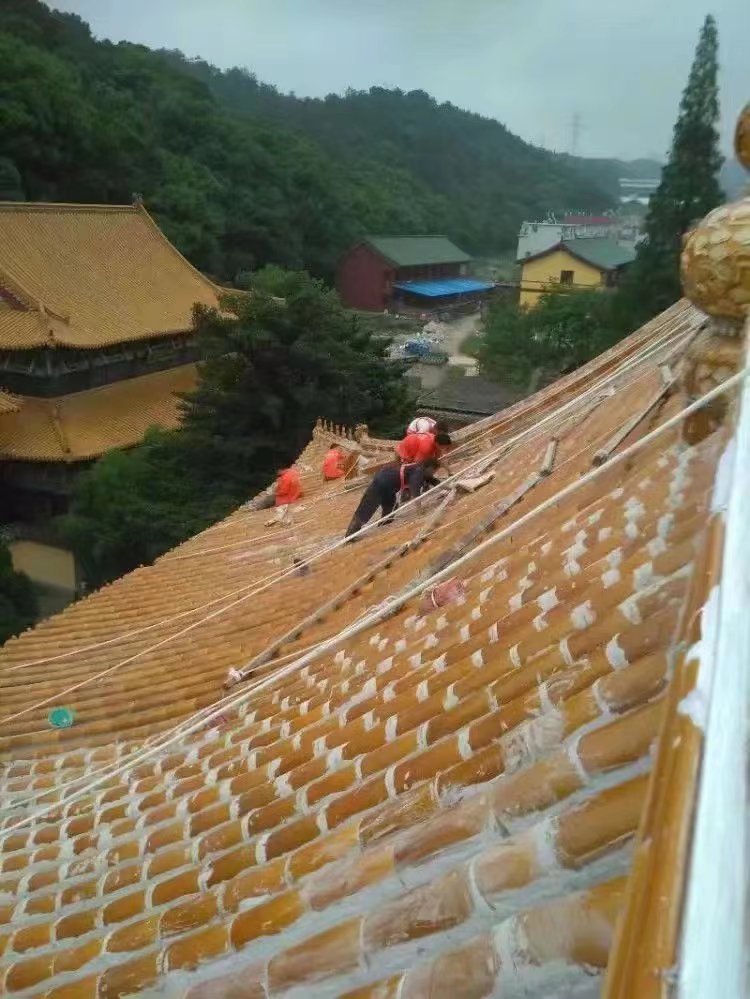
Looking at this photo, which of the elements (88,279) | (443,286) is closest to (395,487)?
(88,279)

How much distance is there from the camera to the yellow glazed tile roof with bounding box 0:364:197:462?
1722cm

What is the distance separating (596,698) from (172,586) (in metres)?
4.88

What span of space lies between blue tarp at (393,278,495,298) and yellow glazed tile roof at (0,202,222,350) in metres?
24.2

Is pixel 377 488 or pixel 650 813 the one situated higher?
pixel 650 813

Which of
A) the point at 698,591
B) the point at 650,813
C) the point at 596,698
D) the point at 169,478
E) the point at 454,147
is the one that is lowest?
the point at 169,478

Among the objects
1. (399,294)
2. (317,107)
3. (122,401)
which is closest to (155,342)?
(122,401)

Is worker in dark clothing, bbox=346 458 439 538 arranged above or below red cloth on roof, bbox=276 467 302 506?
above

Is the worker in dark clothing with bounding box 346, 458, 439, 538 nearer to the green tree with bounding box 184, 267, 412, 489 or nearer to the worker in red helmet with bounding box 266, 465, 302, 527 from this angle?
the worker in red helmet with bounding box 266, 465, 302, 527

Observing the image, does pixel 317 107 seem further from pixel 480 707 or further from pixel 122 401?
pixel 480 707

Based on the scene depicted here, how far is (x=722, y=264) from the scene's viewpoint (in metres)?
2.46

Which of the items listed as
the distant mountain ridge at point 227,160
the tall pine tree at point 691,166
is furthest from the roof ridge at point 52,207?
the tall pine tree at point 691,166

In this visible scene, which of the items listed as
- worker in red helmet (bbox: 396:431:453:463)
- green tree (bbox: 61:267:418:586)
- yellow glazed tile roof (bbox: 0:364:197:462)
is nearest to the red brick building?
yellow glazed tile roof (bbox: 0:364:197:462)

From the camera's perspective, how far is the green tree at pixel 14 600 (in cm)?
1451

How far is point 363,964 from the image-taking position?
163cm
